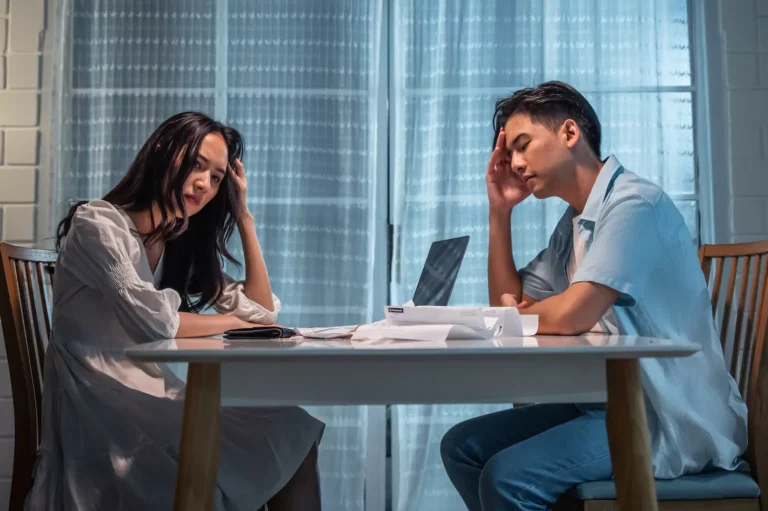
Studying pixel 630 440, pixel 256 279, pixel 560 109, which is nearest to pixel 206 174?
pixel 256 279

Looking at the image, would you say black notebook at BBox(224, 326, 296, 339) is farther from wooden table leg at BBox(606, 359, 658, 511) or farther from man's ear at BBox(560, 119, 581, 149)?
man's ear at BBox(560, 119, 581, 149)

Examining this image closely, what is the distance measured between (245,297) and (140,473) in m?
0.71

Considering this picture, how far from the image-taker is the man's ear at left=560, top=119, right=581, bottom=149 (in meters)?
1.90

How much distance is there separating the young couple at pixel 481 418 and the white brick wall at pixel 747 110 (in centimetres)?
106

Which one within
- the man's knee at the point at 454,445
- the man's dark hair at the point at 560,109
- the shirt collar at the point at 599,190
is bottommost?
the man's knee at the point at 454,445

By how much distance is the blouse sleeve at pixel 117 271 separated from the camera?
62.3 inches

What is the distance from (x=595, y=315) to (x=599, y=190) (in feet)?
1.15

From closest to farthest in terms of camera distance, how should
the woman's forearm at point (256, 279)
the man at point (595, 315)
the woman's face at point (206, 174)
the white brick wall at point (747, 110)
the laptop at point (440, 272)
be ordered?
the man at point (595, 315)
the laptop at point (440, 272)
the woman's face at point (206, 174)
the woman's forearm at point (256, 279)
the white brick wall at point (747, 110)

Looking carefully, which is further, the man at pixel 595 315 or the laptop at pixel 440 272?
the laptop at pixel 440 272

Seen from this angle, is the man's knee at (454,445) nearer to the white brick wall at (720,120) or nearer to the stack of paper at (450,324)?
the stack of paper at (450,324)

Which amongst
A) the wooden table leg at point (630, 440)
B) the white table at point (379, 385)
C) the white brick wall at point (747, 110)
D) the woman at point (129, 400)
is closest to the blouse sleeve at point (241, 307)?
the woman at point (129, 400)

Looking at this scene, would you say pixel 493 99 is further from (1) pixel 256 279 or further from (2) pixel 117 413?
(2) pixel 117 413

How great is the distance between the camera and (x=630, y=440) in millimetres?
1139

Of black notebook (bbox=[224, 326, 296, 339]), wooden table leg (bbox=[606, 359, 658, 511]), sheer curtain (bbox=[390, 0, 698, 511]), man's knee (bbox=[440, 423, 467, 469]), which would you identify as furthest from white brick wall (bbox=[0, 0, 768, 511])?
wooden table leg (bbox=[606, 359, 658, 511])
